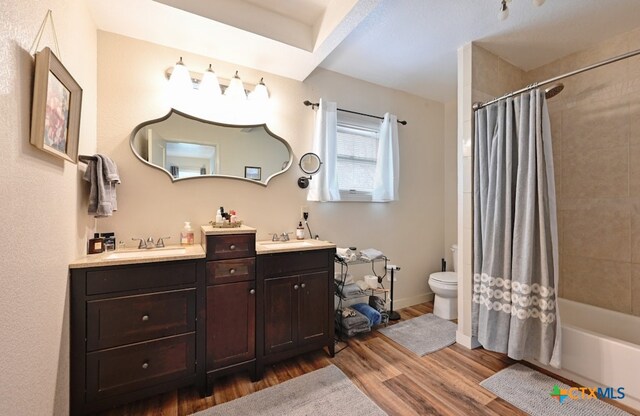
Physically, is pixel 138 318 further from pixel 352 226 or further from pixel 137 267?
pixel 352 226

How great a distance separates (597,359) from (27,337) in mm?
2947

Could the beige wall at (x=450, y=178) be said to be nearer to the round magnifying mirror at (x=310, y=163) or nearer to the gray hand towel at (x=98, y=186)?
the round magnifying mirror at (x=310, y=163)

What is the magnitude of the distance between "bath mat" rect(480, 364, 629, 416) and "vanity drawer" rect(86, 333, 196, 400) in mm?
1939

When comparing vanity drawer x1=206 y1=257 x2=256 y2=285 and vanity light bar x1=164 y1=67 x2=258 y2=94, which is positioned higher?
vanity light bar x1=164 y1=67 x2=258 y2=94

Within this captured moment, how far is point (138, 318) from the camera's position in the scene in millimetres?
1474

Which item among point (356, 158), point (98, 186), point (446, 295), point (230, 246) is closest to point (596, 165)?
point (446, 295)

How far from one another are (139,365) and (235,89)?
6.56 feet

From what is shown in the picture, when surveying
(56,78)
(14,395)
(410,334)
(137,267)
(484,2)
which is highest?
(484,2)

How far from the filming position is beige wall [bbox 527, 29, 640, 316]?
2035 mm

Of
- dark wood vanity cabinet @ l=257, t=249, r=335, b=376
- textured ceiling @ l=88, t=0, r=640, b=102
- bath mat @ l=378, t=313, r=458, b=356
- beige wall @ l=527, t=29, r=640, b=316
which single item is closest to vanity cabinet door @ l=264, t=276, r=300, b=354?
dark wood vanity cabinet @ l=257, t=249, r=335, b=376

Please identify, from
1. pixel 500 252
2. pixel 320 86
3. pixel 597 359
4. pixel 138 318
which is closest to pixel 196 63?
pixel 320 86

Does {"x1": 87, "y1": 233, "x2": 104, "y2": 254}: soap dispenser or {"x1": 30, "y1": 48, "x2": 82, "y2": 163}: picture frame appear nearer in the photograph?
{"x1": 30, "y1": 48, "x2": 82, "y2": 163}: picture frame

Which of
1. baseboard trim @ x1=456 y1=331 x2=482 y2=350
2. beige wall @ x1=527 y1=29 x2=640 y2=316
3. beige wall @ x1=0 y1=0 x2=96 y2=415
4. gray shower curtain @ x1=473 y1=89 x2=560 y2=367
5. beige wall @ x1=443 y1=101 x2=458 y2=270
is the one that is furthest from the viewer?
beige wall @ x1=443 y1=101 x2=458 y2=270

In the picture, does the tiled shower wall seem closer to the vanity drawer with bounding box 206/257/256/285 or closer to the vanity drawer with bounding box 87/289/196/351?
the vanity drawer with bounding box 206/257/256/285
